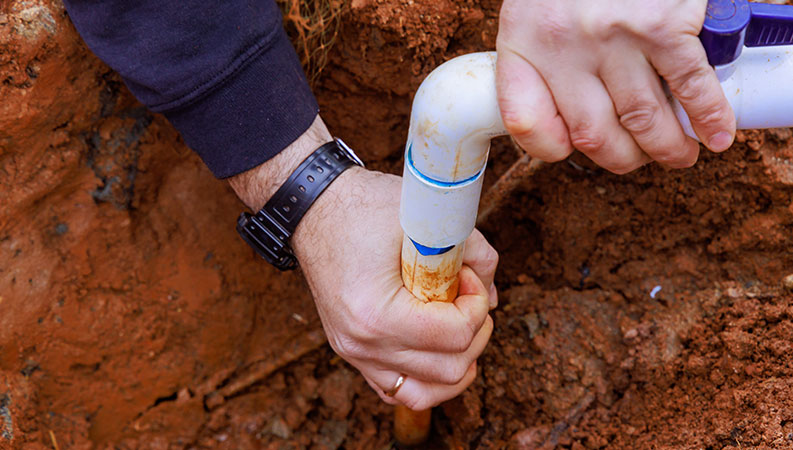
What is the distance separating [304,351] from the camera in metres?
1.93

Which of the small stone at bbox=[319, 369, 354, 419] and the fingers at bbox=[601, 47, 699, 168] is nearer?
the fingers at bbox=[601, 47, 699, 168]

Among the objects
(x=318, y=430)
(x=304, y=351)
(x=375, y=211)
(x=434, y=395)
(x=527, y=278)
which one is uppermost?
(x=375, y=211)

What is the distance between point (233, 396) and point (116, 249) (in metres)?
0.61

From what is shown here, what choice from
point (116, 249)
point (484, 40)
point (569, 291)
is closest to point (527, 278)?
point (569, 291)

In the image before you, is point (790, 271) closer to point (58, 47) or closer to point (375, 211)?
point (375, 211)

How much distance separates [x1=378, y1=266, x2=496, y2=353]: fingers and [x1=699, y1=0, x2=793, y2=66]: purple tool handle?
2.11 feet

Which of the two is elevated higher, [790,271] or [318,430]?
[790,271]

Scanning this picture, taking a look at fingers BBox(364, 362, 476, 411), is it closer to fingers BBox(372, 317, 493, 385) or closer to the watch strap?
fingers BBox(372, 317, 493, 385)

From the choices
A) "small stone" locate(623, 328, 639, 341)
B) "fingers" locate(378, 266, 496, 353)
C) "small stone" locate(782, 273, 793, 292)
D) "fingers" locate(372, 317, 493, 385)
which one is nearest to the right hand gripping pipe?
"fingers" locate(378, 266, 496, 353)

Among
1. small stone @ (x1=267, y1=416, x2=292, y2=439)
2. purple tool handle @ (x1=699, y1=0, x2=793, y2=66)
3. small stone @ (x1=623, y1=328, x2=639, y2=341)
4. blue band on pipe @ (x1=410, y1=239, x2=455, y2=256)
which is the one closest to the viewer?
purple tool handle @ (x1=699, y1=0, x2=793, y2=66)

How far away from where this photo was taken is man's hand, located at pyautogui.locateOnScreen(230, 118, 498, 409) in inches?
46.6

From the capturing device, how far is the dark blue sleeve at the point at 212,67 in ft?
3.93

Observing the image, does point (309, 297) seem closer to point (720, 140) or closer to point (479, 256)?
point (479, 256)

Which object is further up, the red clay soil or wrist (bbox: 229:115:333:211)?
wrist (bbox: 229:115:333:211)
